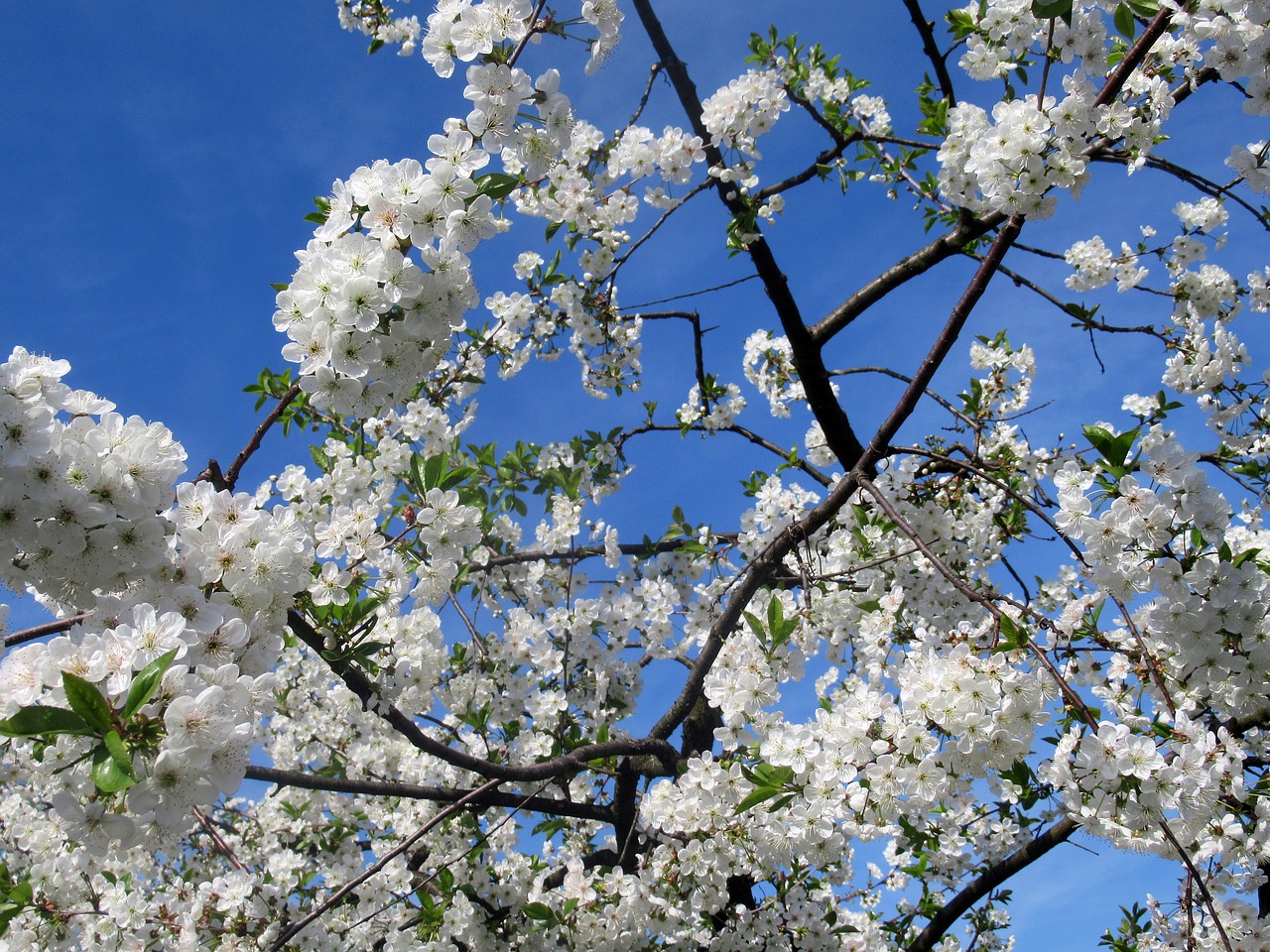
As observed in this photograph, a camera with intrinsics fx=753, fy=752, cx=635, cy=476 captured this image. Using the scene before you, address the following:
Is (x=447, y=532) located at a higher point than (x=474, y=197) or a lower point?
lower

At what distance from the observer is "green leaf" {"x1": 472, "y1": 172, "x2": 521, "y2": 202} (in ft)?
6.91

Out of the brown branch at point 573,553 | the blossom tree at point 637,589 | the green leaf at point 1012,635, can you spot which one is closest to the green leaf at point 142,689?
the blossom tree at point 637,589

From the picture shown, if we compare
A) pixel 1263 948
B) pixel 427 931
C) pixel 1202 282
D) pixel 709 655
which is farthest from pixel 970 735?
pixel 1202 282

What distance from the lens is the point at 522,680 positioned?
5.13 m

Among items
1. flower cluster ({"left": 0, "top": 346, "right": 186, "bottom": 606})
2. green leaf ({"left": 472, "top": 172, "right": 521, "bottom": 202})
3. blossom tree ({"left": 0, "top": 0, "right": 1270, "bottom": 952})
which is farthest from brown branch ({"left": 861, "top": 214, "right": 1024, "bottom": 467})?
flower cluster ({"left": 0, "top": 346, "right": 186, "bottom": 606})

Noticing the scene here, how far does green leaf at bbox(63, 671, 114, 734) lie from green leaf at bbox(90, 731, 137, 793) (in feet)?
0.19

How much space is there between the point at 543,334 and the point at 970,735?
13.9 ft

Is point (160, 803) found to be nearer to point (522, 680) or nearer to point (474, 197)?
point (474, 197)

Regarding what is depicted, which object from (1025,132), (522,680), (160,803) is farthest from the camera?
(522,680)

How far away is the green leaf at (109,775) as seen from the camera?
1.32 m

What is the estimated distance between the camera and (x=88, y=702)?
1.40m

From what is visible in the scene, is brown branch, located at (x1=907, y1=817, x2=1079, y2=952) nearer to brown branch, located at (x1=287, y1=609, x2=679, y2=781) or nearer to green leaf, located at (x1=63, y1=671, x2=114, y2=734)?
brown branch, located at (x1=287, y1=609, x2=679, y2=781)

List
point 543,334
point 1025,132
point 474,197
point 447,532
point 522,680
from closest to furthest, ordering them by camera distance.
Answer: point 474,197 < point 1025,132 < point 447,532 < point 522,680 < point 543,334

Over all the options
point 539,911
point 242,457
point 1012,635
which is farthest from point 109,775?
point 539,911
